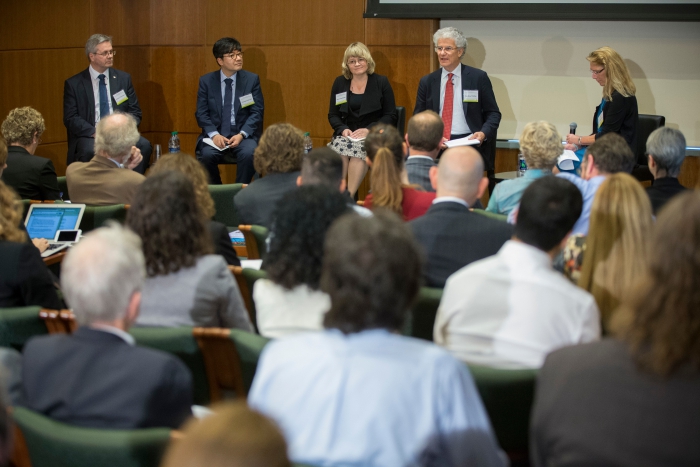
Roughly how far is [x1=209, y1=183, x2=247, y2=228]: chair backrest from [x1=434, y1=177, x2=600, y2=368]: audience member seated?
8.97 ft

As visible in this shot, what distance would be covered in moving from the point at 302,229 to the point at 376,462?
2.98ft

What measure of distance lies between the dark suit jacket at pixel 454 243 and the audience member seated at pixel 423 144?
1.49 meters

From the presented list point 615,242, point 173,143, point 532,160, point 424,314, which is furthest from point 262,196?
point 173,143

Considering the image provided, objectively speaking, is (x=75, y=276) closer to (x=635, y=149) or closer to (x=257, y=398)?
(x=257, y=398)

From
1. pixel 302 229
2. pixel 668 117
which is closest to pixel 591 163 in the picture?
pixel 302 229

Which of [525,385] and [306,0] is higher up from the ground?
[306,0]

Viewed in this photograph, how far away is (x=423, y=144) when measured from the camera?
14.4 feet

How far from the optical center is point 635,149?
6.22m

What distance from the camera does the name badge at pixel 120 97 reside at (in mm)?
6918

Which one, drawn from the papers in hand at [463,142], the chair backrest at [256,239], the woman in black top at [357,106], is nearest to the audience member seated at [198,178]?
the chair backrest at [256,239]

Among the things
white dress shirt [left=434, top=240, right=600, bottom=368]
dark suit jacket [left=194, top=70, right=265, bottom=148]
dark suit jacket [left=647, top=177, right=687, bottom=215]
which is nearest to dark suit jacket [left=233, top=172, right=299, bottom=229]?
dark suit jacket [left=647, top=177, right=687, bottom=215]

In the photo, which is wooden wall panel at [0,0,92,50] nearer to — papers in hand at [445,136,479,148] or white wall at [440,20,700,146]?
white wall at [440,20,700,146]

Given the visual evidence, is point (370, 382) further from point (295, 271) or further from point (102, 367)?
point (295, 271)

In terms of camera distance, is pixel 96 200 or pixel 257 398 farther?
pixel 96 200
